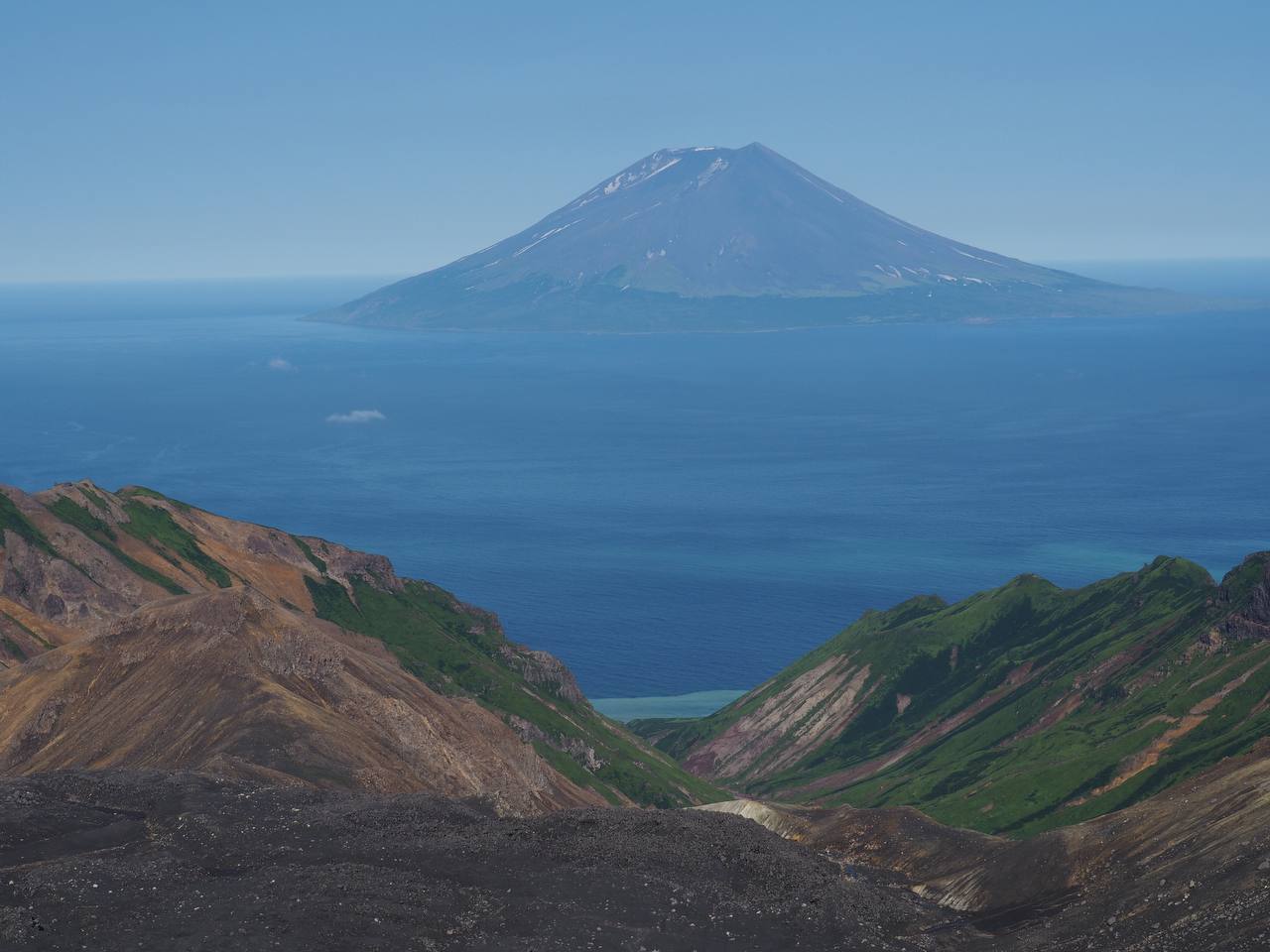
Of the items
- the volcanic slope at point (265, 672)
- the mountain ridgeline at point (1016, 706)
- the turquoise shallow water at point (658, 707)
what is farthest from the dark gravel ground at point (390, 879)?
the turquoise shallow water at point (658, 707)

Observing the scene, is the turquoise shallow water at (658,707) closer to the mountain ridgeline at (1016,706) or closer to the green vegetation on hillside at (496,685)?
the mountain ridgeline at (1016,706)

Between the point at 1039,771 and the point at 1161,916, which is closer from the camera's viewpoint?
the point at 1161,916

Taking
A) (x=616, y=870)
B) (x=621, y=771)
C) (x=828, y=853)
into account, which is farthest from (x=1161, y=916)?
(x=621, y=771)

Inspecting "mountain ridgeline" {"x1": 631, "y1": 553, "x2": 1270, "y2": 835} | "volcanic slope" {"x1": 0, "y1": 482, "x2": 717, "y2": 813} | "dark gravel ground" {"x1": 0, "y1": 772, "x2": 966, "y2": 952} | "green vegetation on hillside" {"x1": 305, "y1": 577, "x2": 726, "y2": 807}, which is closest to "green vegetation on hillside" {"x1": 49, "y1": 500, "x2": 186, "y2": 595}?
"volcanic slope" {"x1": 0, "y1": 482, "x2": 717, "y2": 813}

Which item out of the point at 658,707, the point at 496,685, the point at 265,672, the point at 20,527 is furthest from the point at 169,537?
the point at 658,707

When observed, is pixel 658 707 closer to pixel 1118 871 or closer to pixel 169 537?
pixel 169 537

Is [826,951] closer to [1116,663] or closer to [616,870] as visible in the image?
[616,870]
